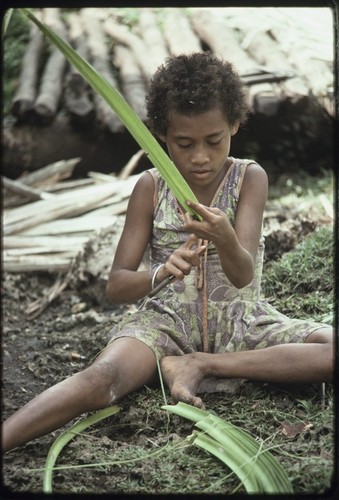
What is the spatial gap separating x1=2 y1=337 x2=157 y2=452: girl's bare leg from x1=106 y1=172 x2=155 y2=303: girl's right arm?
197 mm

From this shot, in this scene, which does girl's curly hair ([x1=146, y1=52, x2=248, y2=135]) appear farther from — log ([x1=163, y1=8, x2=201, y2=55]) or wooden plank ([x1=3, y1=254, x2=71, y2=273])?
log ([x1=163, y1=8, x2=201, y2=55])

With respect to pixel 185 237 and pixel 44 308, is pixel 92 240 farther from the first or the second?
pixel 185 237

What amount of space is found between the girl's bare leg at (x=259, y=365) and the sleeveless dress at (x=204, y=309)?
0.34ft

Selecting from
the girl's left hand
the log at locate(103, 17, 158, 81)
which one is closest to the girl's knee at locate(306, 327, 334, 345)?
the girl's left hand

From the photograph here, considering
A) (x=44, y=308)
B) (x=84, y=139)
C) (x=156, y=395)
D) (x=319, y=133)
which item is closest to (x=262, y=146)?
(x=319, y=133)

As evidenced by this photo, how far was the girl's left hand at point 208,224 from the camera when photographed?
2.55 metres

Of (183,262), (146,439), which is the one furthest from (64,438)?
(183,262)

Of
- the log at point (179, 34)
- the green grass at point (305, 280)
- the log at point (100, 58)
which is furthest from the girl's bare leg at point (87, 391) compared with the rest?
the log at point (179, 34)

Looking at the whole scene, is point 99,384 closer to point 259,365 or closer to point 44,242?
point 259,365

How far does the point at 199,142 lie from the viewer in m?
2.87

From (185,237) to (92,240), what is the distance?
1.73 metres

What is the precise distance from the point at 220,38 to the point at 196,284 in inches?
157

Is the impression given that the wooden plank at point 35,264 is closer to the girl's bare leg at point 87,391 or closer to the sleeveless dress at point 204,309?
the sleeveless dress at point 204,309

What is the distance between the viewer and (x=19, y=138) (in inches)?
254
